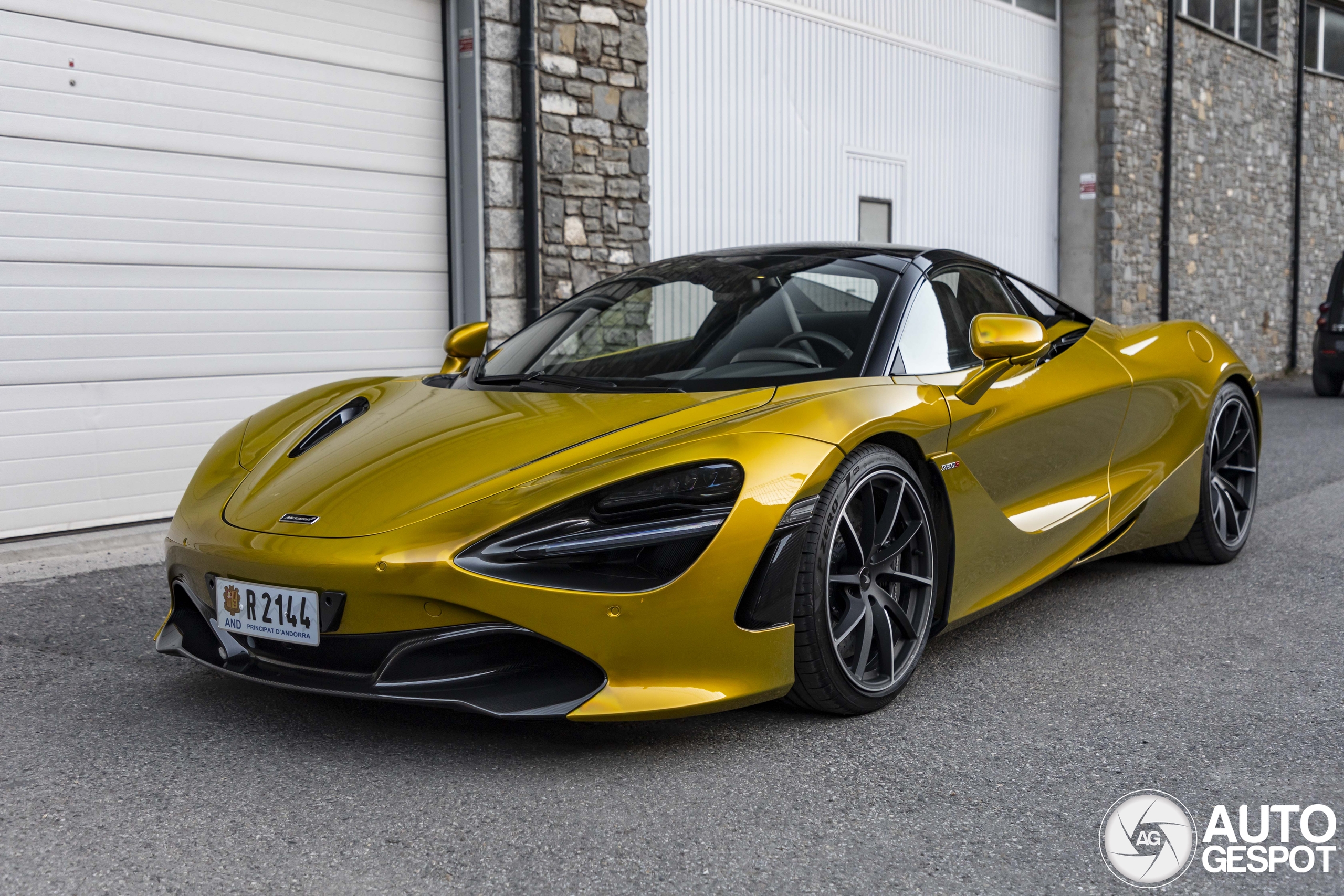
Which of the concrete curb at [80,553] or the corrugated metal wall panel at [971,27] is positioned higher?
the corrugated metal wall panel at [971,27]

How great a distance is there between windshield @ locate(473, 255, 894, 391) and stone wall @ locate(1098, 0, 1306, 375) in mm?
11642

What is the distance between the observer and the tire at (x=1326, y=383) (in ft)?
45.1

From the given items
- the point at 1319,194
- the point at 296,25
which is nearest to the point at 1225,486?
the point at 296,25

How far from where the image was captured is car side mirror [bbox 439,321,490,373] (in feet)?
14.3

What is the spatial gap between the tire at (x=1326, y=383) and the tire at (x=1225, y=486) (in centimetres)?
994

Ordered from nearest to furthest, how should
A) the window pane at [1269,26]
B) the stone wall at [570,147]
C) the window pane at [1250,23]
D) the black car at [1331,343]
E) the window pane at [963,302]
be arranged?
1. the window pane at [963,302]
2. the stone wall at [570,147]
3. the black car at [1331,343]
4. the window pane at [1250,23]
5. the window pane at [1269,26]

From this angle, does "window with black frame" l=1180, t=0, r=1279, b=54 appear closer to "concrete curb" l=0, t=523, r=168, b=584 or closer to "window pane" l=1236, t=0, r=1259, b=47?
"window pane" l=1236, t=0, r=1259, b=47

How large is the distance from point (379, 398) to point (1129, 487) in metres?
2.61

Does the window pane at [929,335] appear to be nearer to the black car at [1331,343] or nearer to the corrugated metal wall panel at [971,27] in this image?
the corrugated metal wall panel at [971,27]

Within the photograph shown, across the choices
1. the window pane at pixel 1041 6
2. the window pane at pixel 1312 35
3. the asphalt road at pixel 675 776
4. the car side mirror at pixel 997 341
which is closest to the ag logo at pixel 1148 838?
the asphalt road at pixel 675 776

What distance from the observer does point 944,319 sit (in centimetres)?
373

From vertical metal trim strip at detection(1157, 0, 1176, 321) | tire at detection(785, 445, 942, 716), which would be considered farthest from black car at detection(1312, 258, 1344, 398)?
tire at detection(785, 445, 942, 716)

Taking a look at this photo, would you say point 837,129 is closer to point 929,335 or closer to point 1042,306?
point 1042,306

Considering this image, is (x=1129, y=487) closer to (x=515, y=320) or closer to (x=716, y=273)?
(x=716, y=273)
